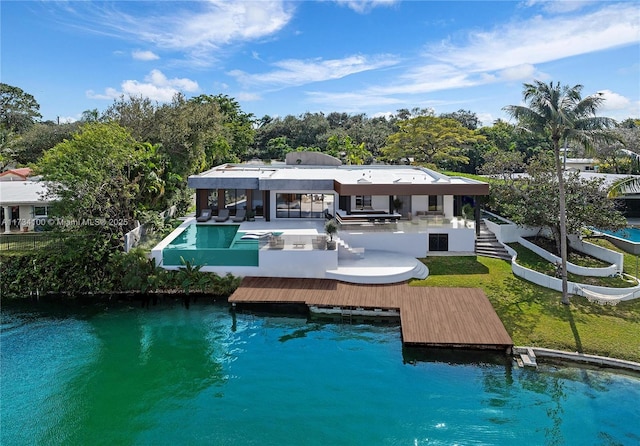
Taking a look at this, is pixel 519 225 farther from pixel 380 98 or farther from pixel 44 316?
pixel 380 98

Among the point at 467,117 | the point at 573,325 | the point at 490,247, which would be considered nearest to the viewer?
the point at 573,325

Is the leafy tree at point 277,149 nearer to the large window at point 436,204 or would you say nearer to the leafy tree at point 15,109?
the leafy tree at point 15,109

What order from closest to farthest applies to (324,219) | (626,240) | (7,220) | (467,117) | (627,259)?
(627,259)
(626,240)
(7,220)
(324,219)
(467,117)

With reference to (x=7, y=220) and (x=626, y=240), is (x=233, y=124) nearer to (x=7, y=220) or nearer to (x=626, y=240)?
(x=7, y=220)

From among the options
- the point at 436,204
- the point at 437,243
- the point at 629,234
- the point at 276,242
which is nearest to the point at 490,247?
the point at 437,243

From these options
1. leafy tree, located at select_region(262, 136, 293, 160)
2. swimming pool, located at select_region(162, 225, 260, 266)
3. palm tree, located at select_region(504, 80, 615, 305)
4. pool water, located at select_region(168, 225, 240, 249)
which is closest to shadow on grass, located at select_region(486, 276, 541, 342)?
palm tree, located at select_region(504, 80, 615, 305)

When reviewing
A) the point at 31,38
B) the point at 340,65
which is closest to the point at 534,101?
the point at 340,65
